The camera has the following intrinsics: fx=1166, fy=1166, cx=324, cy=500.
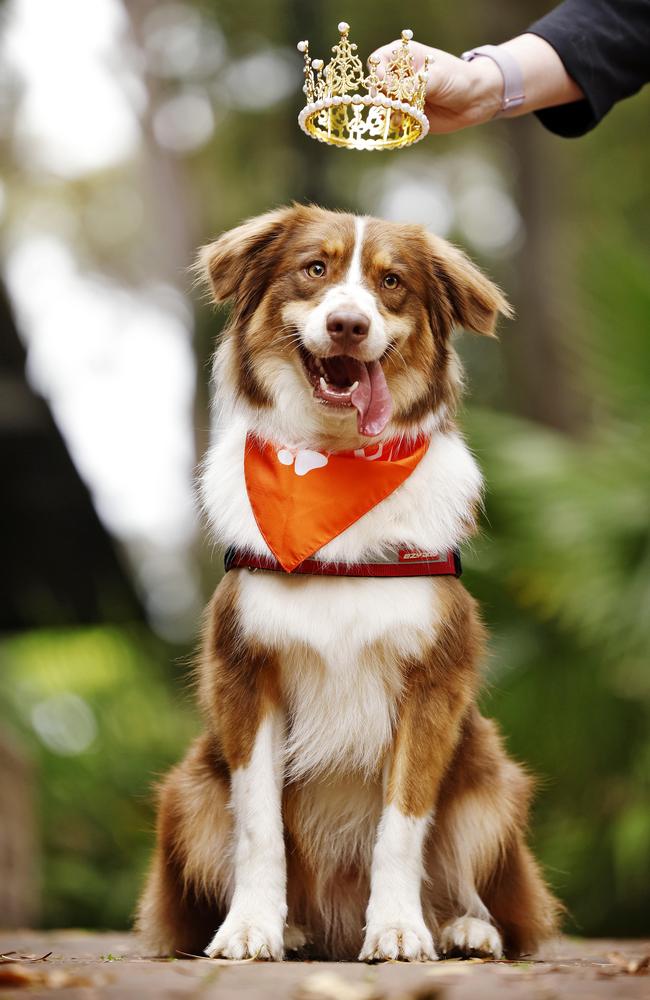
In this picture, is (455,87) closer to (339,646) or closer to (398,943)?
(339,646)

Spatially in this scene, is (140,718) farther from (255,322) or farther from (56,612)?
(255,322)

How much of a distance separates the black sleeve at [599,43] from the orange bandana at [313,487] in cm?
123

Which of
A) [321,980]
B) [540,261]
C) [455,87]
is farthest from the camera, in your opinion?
[540,261]

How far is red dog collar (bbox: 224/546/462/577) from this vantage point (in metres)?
3.12

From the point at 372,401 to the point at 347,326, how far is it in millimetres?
226

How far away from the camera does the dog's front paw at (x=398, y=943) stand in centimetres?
291

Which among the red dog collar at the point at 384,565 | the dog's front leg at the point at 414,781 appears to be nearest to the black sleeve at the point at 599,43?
the red dog collar at the point at 384,565

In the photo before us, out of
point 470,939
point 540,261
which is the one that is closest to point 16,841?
point 470,939

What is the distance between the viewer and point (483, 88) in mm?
3445

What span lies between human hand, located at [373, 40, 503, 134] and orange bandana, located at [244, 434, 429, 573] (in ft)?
3.26

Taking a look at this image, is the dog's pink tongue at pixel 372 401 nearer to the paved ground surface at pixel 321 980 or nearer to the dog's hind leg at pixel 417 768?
the dog's hind leg at pixel 417 768

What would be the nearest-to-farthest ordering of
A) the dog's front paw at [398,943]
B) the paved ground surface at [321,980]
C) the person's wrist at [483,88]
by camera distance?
the paved ground surface at [321,980] < the dog's front paw at [398,943] < the person's wrist at [483,88]

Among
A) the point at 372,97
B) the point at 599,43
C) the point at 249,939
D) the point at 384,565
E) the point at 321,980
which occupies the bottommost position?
the point at 249,939

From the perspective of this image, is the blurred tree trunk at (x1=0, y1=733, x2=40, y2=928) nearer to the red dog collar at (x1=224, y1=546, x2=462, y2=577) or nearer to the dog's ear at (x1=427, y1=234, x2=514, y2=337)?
the red dog collar at (x1=224, y1=546, x2=462, y2=577)
